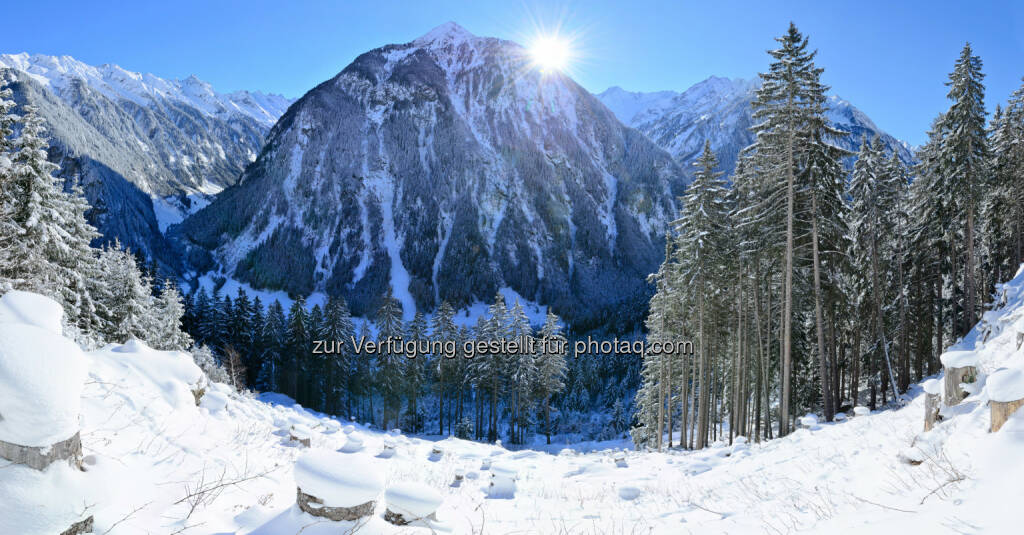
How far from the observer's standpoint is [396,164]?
104 meters

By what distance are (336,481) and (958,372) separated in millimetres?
8188

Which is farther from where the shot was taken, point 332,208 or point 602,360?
point 332,208

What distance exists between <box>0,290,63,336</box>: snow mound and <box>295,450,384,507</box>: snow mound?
7.16ft

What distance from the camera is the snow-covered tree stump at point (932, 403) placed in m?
6.28

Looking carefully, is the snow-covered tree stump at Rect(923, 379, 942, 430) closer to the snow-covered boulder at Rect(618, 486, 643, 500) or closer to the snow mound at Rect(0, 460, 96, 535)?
the snow-covered boulder at Rect(618, 486, 643, 500)

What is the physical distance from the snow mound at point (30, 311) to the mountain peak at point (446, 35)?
146110mm

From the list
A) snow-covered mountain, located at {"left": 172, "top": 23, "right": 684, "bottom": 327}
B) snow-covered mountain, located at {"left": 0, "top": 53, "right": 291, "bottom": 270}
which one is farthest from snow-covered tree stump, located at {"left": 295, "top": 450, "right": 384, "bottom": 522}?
snow-covered mountain, located at {"left": 0, "top": 53, "right": 291, "bottom": 270}

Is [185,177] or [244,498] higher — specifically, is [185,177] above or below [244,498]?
above

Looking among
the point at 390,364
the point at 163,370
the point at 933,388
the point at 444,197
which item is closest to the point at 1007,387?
the point at 933,388

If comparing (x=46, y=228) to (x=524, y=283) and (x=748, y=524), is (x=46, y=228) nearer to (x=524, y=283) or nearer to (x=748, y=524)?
→ (x=748, y=524)

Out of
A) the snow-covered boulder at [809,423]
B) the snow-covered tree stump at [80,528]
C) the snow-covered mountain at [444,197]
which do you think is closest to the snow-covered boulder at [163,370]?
the snow-covered tree stump at [80,528]

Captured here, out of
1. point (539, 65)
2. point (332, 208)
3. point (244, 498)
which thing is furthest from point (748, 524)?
point (539, 65)

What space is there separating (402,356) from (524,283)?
184 feet

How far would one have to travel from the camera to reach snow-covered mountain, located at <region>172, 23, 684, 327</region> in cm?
9200
